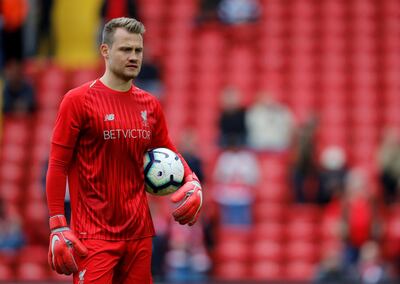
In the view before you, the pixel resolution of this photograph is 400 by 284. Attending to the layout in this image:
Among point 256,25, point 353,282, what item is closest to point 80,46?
point 256,25

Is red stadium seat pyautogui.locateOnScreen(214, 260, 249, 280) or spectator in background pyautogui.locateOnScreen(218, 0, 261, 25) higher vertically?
spectator in background pyautogui.locateOnScreen(218, 0, 261, 25)

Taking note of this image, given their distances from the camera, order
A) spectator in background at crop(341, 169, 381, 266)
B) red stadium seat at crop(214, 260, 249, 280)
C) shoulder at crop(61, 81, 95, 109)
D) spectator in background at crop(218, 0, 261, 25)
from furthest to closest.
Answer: spectator in background at crop(218, 0, 261, 25), red stadium seat at crop(214, 260, 249, 280), spectator in background at crop(341, 169, 381, 266), shoulder at crop(61, 81, 95, 109)

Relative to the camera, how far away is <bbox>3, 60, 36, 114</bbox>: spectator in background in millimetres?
15086

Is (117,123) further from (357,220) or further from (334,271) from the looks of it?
(357,220)

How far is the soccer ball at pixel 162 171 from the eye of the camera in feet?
20.2

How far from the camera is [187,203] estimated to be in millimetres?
6098

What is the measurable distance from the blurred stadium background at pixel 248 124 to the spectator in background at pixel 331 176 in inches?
0.7

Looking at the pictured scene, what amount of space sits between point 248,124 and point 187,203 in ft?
28.4

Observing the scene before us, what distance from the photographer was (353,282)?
1173cm

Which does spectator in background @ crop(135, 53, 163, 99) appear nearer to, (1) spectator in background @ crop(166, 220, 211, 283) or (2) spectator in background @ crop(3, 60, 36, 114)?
(2) spectator in background @ crop(3, 60, 36, 114)

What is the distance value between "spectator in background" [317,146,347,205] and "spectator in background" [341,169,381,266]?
26.6 inches

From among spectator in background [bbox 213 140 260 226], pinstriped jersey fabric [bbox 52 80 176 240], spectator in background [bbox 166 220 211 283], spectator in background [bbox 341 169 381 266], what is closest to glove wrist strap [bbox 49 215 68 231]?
pinstriped jersey fabric [bbox 52 80 176 240]

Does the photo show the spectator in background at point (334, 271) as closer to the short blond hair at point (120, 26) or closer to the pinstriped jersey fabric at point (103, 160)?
the pinstriped jersey fabric at point (103, 160)

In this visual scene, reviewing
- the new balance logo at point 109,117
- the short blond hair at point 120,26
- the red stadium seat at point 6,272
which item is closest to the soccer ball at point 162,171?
the new balance logo at point 109,117
